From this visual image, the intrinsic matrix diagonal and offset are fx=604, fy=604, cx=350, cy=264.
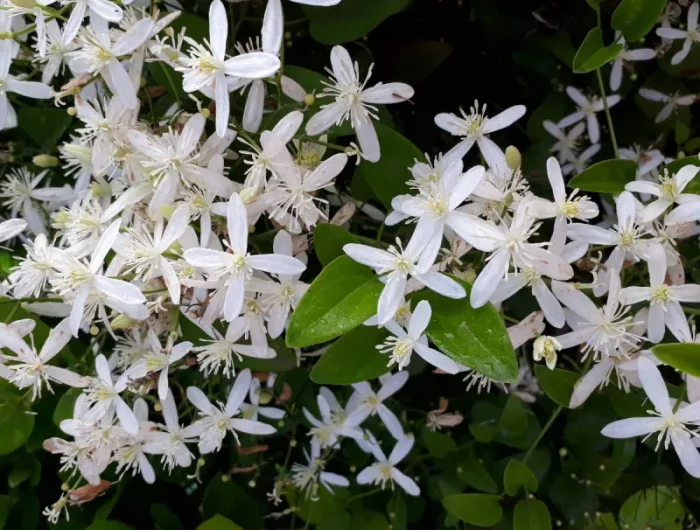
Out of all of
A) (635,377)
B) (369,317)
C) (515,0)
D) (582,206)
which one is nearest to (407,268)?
(369,317)

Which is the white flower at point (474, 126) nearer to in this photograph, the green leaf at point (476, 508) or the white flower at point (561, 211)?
the white flower at point (561, 211)

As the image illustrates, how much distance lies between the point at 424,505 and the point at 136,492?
0.46 metres

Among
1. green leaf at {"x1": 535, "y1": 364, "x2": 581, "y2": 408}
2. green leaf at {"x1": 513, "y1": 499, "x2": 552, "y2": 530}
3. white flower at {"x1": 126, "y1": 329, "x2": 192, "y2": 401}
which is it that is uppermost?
green leaf at {"x1": 535, "y1": 364, "x2": 581, "y2": 408}

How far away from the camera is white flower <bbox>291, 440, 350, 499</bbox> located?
886 mm

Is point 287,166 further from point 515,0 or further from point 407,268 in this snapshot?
point 515,0

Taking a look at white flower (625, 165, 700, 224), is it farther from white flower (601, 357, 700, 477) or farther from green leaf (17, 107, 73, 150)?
green leaf (17, 107, 73, 150)

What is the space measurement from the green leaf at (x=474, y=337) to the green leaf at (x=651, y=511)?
0.53 m

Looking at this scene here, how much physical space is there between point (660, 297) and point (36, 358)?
0.66 m

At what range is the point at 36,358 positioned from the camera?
685mm

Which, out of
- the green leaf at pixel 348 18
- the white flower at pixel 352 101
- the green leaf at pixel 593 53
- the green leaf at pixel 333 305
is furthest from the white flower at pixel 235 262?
the green leaf at pixel 593 53

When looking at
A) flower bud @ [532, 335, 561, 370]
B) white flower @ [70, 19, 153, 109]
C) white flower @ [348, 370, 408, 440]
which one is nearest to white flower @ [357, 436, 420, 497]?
white flower @ [348, 370, 408, 440]

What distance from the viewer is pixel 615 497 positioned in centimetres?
96

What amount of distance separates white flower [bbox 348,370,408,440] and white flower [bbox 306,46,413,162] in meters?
0.36

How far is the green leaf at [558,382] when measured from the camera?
2.10 ft
